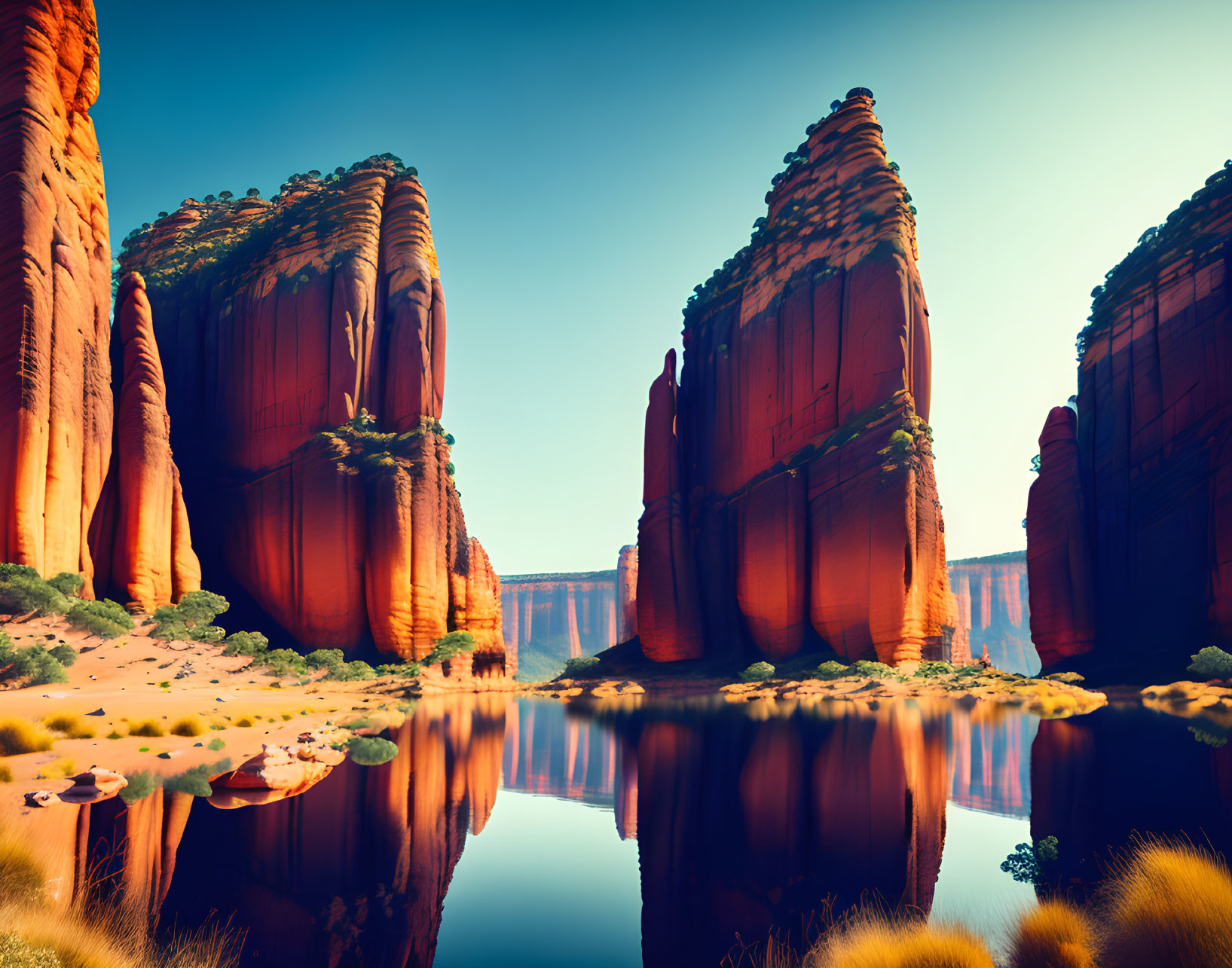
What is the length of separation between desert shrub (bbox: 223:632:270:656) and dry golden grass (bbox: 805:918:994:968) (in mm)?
34434

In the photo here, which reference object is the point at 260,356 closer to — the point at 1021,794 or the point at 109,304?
the point at 109,304

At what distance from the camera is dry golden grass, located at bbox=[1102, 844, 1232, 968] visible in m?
4.34

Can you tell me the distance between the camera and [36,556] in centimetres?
2728

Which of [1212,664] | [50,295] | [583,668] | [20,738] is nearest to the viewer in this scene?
[20,738]

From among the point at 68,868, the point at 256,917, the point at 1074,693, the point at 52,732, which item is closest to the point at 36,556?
the point at 52,732

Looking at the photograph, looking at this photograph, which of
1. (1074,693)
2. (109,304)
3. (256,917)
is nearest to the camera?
(256,917)

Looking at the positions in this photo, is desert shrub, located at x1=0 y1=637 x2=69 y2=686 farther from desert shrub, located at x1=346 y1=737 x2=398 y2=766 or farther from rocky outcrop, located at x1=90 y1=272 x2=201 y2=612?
desert shrub, located at x1=346 y1=737 x2=398 y2=766

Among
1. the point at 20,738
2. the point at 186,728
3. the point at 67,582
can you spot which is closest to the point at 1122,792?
the point at 20,738

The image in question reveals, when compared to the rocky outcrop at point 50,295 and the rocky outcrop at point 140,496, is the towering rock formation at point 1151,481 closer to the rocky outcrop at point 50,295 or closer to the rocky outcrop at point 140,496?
the rocky outcrop at point 140,496

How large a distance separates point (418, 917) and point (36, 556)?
97.8 ft

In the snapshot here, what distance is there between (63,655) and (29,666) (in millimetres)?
2974

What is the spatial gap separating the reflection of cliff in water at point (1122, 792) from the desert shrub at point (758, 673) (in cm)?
1960

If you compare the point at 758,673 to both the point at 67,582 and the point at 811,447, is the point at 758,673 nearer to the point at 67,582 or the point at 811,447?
the point at 811,447

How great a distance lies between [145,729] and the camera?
15.5 metres
